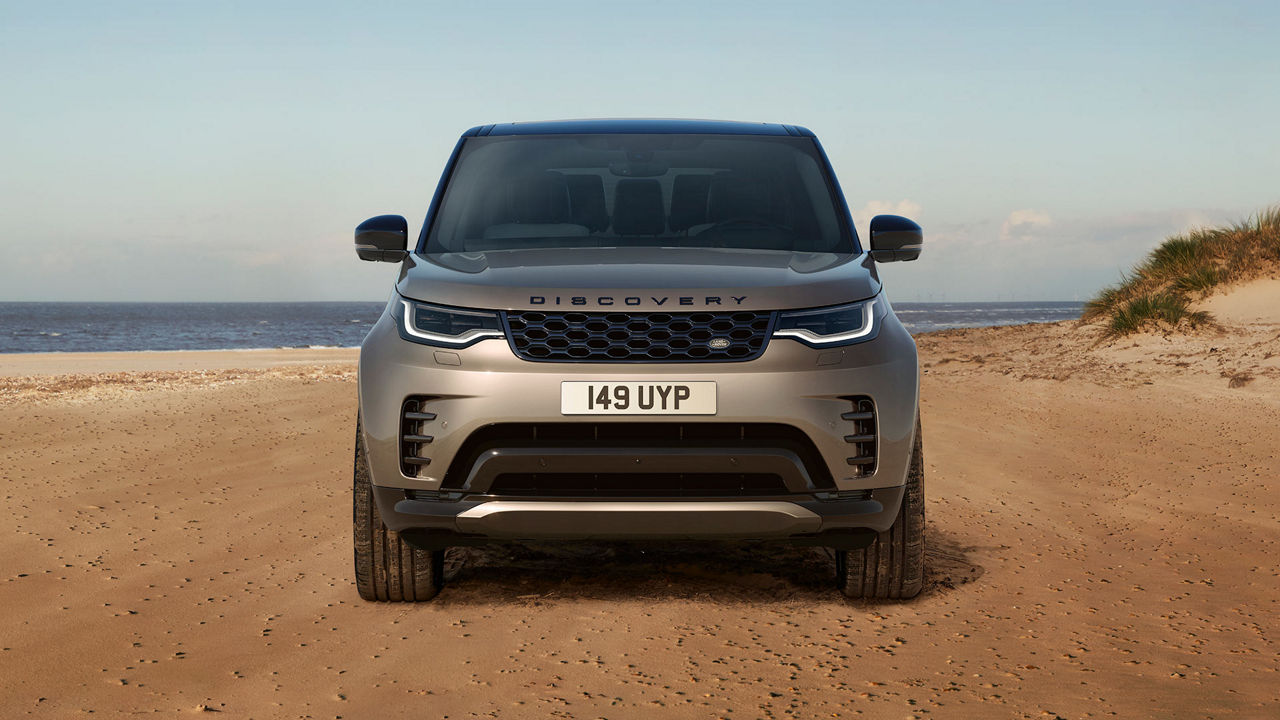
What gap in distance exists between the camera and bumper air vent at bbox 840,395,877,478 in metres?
3.56

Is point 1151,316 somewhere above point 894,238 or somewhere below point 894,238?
below

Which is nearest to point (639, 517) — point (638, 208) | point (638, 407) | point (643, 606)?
point (638, 407)

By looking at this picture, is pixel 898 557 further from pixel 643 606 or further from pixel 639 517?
pixel 639 517

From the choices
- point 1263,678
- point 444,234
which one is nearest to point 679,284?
point 444,234

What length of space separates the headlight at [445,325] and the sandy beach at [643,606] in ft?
3.36

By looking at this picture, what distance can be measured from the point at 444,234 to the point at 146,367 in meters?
17.1

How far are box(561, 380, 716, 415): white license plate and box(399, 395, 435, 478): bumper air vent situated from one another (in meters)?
0.47

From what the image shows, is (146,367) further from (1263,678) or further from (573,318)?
(1263,678)

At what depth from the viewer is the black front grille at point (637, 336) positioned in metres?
3.53

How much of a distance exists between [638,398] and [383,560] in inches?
50.6

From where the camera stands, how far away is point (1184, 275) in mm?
17797

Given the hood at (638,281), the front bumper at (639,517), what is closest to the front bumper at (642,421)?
the front bumper at (639,517)

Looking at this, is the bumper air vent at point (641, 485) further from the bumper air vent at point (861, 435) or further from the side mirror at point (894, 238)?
the side mirror at point (894, 238)

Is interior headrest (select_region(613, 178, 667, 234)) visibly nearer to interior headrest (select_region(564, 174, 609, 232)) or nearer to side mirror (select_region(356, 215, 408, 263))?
interior headrest (select_region(564, 174, 609, 232))
